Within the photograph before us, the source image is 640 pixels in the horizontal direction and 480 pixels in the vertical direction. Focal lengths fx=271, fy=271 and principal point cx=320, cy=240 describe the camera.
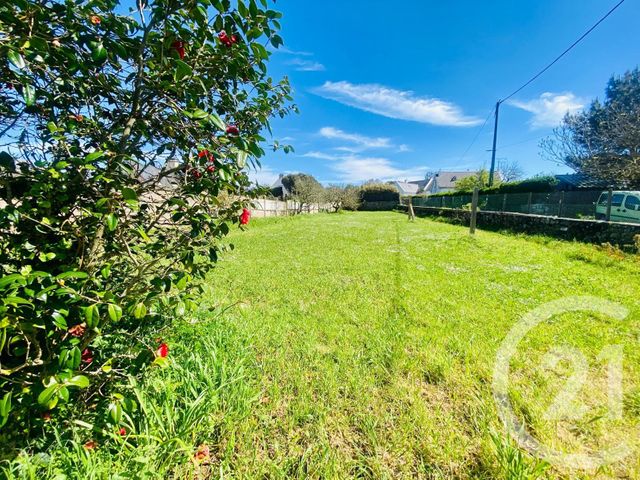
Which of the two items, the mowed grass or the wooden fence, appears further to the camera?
the wooden fence

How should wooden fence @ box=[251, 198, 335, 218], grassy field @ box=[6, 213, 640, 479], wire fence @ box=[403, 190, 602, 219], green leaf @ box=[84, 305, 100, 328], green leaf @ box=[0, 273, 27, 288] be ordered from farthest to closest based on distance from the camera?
wooden fence @ box=[251, 198, 335, 218]
wire fence @ box=[403, 190, 602, 219]
grassy field @ box=[6, 213, 640, 479]
green leaf @ box=[84, 305, 100, 328]
green leaf @ box=[0, 273, 27, 288]

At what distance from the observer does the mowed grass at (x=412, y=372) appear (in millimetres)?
1521

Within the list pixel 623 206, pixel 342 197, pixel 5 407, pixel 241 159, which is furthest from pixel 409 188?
pixel 5 407

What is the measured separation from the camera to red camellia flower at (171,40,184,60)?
128cm

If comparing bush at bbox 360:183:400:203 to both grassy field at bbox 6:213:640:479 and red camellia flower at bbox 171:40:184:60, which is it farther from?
red camellia flower at bbox 171:40:184:60

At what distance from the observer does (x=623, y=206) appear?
9.37 m

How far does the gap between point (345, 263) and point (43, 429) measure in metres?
5.42

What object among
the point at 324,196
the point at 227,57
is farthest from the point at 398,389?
the point at 324,196

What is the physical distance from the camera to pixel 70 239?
4.17ft

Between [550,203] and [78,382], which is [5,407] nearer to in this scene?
[78,382]

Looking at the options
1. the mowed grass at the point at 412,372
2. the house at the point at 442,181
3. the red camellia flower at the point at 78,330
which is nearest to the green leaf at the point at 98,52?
the red camellia flower at the point at 78,330

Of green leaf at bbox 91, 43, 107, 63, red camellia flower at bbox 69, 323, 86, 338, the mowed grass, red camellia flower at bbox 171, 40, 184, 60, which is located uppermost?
red camellia flower at bbox 171, 40, 184, 60

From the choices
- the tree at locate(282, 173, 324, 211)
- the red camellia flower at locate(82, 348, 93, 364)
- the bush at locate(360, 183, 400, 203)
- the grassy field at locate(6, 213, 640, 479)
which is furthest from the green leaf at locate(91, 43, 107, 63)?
the bush at locate(360, 183, 400, 203)

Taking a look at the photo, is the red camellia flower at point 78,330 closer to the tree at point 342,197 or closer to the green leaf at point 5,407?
the green leaf at point 5,407
